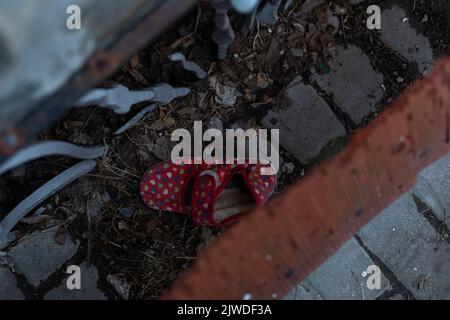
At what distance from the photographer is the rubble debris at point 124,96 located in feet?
4.65

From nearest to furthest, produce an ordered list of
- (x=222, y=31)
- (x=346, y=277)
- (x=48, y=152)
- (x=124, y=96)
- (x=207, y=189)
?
(x=48, y=152), (x=124, y=96), (x=222, y=31), (x=207, y=189), (x=346, y=277)

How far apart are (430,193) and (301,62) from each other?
780 mm

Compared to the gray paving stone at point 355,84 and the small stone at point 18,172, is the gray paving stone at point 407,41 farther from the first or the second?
the small stone at point 18,172

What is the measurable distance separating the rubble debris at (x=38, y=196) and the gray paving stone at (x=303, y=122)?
2.59 ft

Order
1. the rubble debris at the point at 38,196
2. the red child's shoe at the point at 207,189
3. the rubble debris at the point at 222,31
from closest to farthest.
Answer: the rubble debris at the point at 222,31
the rubble debris at the point at 38,196
the red child's shoe at the point at 207,189

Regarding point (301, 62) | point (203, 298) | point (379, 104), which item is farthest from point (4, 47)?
point (379, 104)

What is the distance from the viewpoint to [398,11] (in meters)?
2.35

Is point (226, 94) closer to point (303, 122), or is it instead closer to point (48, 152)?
point (303, 122)

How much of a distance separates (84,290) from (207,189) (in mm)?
658

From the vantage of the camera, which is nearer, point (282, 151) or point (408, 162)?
point (408, 162)

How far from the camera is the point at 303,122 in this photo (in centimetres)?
233

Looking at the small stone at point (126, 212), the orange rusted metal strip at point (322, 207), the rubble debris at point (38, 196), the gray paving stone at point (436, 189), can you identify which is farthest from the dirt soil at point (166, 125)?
the orange rusted metal strip at point (322, 207)

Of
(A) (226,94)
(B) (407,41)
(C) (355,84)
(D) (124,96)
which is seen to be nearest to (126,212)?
(A) (226,94)

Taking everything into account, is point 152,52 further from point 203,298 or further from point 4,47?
point 203,298
